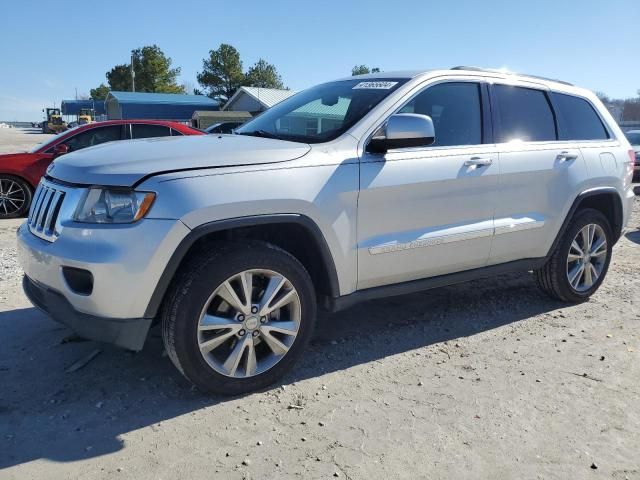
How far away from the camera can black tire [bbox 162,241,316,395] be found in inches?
113

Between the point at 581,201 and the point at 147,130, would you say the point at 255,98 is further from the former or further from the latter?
the point at 581,201

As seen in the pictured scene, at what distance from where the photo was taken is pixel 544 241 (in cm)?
438

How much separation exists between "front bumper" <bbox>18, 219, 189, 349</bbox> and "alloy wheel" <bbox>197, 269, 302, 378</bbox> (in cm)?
35

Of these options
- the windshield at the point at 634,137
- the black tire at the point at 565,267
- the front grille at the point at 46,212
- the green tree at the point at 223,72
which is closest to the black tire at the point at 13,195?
the front grille at the point at 46,212

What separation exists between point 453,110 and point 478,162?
43 centimetres

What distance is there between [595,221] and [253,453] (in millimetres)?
3624

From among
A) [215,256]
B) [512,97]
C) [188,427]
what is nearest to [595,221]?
[512,97]

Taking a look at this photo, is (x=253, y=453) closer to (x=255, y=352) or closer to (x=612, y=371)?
(x=255, y=352)

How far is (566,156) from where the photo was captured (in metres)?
4.39

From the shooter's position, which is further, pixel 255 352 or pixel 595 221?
pixel 595 221

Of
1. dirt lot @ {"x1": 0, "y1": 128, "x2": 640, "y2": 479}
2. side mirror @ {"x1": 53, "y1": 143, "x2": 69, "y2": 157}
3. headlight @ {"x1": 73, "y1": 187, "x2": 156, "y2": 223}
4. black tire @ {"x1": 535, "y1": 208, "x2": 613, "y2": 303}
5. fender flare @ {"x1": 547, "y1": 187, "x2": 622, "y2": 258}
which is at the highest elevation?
side mirror @ {"x1": 53, "y1": 143, "x2": 69, "y2": 157}

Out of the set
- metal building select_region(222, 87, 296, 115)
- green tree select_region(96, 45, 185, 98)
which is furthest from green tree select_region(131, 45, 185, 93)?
metal building select_region(222, 87, 296, 115)

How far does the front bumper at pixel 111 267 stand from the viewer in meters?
2.69

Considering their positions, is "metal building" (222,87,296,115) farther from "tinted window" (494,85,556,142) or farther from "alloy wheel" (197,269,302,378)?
"alloy wheel" (197,269,302,378)
